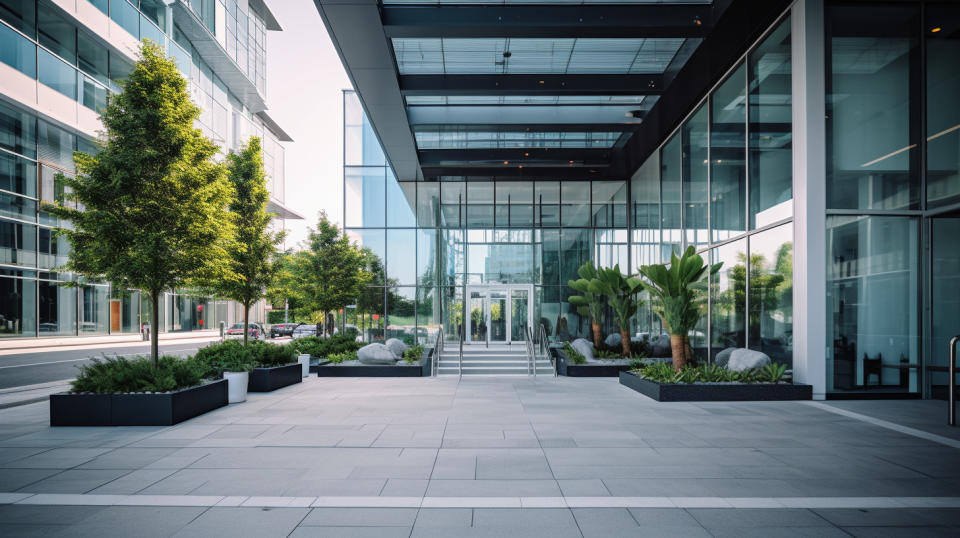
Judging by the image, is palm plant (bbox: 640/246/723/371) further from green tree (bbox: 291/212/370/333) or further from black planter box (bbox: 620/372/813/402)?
green tree (bbox: 291/212/370/333)

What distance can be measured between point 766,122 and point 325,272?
15.8 metres

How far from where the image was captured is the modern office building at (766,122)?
430 inches

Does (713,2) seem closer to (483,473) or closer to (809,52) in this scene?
(809,52)

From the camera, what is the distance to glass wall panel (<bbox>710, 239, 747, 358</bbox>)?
13328 millimetres

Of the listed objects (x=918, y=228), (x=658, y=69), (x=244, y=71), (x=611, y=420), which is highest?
(x=244, y=71)

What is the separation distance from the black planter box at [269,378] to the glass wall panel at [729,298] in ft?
38.0

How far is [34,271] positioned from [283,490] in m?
28.8

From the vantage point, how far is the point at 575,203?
2478 centimetres

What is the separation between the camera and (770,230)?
12.2 meters

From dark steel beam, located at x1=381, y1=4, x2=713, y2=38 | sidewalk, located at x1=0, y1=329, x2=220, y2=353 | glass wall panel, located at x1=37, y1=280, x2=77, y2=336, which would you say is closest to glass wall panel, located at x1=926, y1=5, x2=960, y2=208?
dark steel beam, located at x1=381, y1=4, x2=713, y2=38

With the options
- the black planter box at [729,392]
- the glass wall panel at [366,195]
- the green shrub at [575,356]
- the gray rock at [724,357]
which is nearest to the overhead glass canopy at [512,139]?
the glass wall panel at [366,195]

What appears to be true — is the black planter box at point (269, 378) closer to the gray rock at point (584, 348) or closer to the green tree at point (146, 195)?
the green tree at point (146, 195)

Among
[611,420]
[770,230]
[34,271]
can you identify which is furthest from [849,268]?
[34,271]

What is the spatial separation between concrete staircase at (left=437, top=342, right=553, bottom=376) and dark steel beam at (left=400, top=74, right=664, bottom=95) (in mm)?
8397
